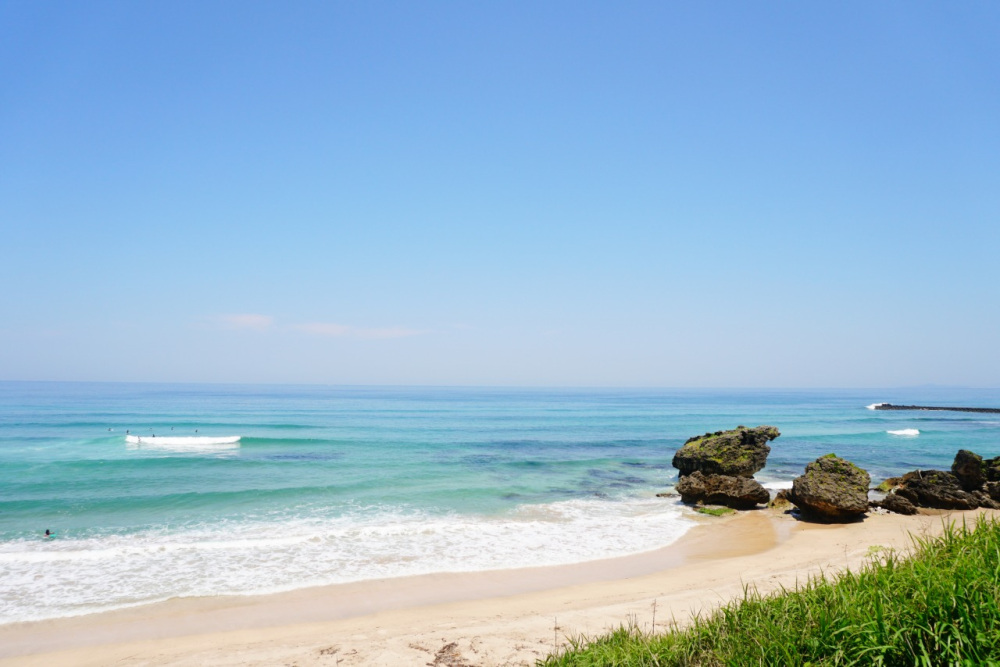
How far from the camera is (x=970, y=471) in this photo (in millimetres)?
19891

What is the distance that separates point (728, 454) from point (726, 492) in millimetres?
3912

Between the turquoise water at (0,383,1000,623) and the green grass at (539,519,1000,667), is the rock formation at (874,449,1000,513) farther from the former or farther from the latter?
the green grass at (539,519,1000,667)

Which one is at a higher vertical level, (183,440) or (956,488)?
(956,488)

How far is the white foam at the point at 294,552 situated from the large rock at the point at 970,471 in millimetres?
10736

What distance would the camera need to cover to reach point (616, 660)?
5.28 meters

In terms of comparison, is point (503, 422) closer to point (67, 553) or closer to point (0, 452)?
point (0, 452)

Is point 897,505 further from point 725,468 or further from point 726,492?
point 725,468

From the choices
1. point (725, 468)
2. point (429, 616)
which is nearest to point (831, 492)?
point (725, 468)

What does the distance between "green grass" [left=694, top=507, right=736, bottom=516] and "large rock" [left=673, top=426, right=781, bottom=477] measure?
3641 mm

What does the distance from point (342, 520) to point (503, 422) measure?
39291mm

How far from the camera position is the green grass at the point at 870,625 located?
4.02 m

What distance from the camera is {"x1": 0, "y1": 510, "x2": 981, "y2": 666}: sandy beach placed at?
850 cm

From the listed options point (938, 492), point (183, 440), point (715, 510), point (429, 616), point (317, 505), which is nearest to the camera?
point (429, 616)

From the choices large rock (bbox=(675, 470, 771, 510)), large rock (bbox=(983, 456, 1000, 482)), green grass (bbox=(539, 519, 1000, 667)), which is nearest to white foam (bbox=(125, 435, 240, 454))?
large rock (bbox=(675, 470, 771, 510))
